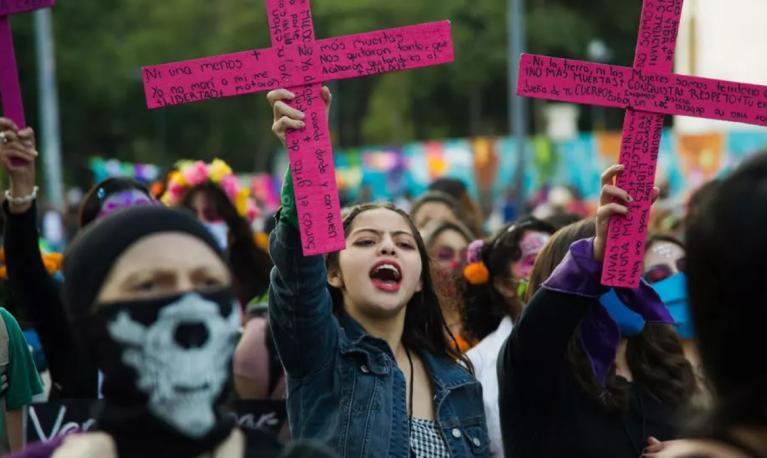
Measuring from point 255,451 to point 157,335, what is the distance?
304mm

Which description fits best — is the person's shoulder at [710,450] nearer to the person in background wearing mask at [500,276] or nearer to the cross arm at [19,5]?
the cross arm at [19,5]

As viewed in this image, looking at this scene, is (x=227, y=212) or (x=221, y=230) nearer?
(x=221, y=230)

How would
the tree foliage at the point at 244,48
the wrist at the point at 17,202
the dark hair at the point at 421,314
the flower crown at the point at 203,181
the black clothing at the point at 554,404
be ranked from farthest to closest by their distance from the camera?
1. the tree foliage at the point at 244,48
2. the flower crown at the point at 203,181
3. the wrist at the point at 17,202
4. the dark hair at the point at 421,314
5. the black clothing at the point at 554,404

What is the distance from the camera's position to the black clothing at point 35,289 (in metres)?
3.74

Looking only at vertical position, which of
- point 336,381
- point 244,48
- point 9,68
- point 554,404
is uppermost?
point 244,48

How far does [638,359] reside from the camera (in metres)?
3.65

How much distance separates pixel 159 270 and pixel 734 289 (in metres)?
0.98

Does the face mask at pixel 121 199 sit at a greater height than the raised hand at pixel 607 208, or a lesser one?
greater

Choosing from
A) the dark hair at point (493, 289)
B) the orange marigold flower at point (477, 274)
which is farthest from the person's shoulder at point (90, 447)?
the orange marigold flower at point (477, 274)

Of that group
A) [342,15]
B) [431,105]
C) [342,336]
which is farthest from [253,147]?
[342,336]

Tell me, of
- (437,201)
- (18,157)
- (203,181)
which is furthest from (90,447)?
(437,201)

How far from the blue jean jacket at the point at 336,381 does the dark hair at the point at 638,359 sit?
1.30ft

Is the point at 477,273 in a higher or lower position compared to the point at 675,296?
higher

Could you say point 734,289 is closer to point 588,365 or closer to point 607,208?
point 607,208
